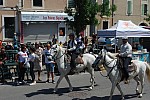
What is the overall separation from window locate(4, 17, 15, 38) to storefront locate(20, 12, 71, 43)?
1.04m

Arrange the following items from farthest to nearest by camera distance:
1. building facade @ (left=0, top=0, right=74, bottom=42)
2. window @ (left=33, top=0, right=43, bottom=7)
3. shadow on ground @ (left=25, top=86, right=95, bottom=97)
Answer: window @ (left=33, top=0, right=43, bottom=7), building facade @ (left=0, top=0, right=74, bottom=42), shadow on ground @ (left=25, top=86, right=95, bottom=97)

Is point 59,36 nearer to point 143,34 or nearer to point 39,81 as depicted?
point 143,34

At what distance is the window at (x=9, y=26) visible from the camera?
30.8 meters

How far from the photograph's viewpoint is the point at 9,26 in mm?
31031

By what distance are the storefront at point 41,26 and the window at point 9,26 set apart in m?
1.04

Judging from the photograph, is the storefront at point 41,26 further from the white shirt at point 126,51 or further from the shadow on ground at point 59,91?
the white shirt at point 126,51

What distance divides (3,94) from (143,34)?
11118 millimetres

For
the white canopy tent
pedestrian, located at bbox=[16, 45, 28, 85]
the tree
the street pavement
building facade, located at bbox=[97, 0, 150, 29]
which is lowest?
the street pavement

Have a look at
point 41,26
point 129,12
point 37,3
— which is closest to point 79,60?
point 41,26

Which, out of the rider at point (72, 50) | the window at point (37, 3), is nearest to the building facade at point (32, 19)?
the window at point (37, 3)

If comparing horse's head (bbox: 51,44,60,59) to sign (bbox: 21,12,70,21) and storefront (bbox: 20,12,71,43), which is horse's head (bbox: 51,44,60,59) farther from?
sign (bbox: 21,12,70,21)

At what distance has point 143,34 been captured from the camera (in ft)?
63.0

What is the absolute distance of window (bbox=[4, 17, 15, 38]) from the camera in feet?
101

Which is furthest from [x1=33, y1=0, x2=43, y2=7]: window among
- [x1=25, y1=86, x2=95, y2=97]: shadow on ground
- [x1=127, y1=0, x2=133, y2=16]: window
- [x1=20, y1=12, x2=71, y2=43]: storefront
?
[x1=25, y1=86, x2=95, y2=97]: shadow on ground
